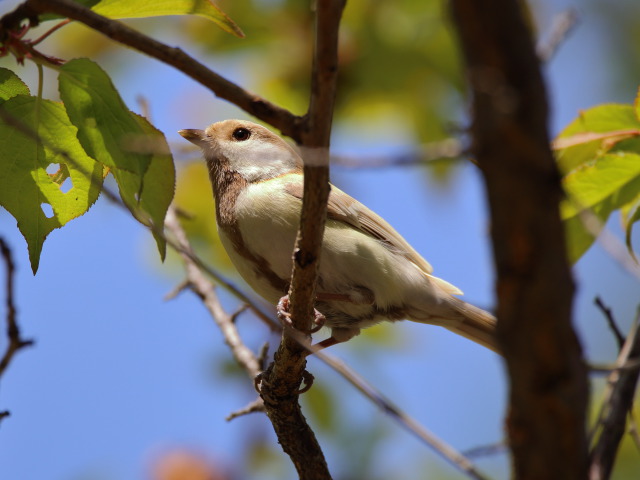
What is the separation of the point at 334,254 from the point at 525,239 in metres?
2.53

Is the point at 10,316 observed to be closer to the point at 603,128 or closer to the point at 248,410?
the point at 248,410

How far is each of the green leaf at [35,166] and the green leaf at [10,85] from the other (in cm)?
6

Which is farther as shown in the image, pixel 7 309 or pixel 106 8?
pixel 7 309

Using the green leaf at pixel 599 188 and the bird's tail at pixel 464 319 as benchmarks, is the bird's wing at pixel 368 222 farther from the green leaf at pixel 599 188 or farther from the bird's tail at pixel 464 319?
the green leaf at pixel 599 188

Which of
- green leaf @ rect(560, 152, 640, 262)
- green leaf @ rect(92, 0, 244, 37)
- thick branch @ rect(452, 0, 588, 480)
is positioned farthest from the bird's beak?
thick branch @ rect(452, 0, 588, 480)

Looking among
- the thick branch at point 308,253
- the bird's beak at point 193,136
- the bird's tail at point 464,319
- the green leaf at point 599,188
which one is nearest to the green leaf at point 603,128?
the green leaf at point 599,188

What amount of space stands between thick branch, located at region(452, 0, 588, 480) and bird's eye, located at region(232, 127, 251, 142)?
345cm

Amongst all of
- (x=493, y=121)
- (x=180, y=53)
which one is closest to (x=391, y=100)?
(x=180, y=53)

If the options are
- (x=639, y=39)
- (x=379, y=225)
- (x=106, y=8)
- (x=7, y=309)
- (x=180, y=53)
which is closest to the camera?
(x=180, y=53)

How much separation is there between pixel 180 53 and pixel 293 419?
1.88 metres

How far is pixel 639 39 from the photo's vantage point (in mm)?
6465

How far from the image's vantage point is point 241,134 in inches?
189

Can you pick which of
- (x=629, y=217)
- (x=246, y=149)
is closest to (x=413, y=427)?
(x=629, y=217)

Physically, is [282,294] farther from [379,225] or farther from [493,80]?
[493,80]
